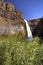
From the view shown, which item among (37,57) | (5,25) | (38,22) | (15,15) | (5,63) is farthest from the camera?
(38,22)

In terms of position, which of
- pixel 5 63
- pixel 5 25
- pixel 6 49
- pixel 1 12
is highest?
pixel 1 12

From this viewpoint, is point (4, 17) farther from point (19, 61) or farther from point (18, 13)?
point (19, 61)

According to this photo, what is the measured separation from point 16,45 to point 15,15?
1594 inches

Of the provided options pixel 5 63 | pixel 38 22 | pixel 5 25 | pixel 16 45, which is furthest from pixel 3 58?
pixel 38 22

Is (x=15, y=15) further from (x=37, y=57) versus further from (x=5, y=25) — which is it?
(x=37, y=57)

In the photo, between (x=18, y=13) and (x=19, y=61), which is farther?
(x=18, y=13)

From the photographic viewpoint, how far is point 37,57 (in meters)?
6.91

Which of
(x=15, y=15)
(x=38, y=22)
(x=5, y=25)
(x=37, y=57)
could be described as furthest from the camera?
(x=38, y=22)

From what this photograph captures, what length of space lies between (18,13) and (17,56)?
43.3 meters

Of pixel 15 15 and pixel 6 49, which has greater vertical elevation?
pixel 15 15

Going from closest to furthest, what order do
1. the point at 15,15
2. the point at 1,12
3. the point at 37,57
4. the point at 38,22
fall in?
1. the point at 37,57
2. the point at 1,12
3. the point at 15,15
4. the point at 38,22

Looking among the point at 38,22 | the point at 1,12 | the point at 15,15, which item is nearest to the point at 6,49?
the point at 1,12

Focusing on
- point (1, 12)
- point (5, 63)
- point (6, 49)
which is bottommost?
point (5, 63)

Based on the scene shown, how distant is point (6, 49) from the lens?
6062mm
